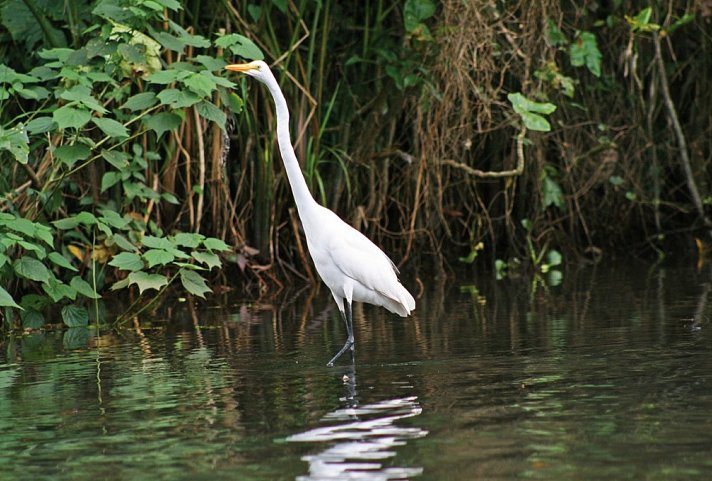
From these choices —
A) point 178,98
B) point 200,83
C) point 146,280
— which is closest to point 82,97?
point 178,98

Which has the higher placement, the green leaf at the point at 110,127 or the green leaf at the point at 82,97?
the green leaf at the point at 82,97

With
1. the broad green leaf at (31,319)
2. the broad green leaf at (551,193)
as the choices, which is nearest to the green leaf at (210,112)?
the broad green leaf at (31,319)

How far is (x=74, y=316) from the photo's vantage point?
311 inches

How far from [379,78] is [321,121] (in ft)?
2.29

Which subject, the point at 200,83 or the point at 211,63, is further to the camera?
the point at 211,63

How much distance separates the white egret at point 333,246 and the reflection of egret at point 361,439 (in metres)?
1.46

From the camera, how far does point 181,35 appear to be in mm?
7812

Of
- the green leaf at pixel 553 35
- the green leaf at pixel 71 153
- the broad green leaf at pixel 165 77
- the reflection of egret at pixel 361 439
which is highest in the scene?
the green leaf at pixel 553 35

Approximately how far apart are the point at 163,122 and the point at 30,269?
3.94 ft

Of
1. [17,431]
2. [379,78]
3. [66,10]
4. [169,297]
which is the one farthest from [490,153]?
[17,431]

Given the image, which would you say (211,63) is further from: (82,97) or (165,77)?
(82,97)

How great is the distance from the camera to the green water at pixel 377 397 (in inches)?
157

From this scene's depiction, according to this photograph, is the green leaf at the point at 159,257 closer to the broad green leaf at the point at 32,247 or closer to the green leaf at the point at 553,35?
the broad green leaf at the point at 32,247

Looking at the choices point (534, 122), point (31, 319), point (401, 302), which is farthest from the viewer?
point (534, 122)
